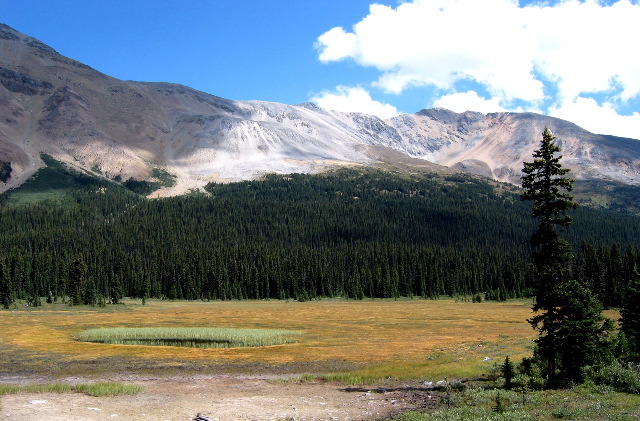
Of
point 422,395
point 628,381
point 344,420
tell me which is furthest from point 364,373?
point 628,381

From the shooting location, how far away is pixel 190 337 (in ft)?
226

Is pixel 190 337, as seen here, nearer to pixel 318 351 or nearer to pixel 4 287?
pixel 318 351

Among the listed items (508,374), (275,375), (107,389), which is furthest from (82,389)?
(508,374)

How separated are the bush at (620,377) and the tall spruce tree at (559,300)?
124 cm

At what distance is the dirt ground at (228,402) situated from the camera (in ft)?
94.1

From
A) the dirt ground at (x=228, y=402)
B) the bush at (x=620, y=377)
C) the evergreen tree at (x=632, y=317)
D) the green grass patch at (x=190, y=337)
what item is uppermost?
the evergreen tree at (x=632, y=317)

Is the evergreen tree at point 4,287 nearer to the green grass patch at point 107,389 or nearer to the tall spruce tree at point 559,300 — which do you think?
the green grass patch at point 107,389

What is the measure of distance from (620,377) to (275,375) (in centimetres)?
2472

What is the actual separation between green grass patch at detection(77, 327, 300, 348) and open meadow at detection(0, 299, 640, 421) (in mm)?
1002

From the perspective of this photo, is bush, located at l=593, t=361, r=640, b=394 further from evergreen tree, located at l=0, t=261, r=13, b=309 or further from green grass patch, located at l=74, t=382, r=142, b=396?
evergreen tree, located at l=0, t=261, r=13, b=309

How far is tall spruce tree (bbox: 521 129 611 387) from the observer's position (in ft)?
112

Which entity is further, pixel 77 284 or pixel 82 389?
pixel 77 284

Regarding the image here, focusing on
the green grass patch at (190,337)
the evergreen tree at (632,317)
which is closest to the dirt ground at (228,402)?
the evergreen tree at (632,317)

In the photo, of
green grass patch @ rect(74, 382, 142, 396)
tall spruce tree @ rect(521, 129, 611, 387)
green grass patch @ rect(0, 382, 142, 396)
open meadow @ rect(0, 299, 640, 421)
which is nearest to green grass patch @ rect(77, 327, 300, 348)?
open meadow @ rect(0, 299, 640, 421)
